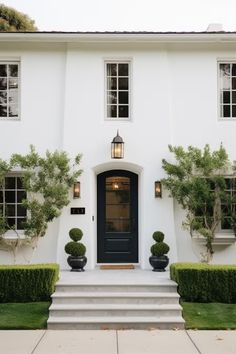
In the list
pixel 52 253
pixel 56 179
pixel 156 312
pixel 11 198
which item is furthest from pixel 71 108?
pixel 156 312

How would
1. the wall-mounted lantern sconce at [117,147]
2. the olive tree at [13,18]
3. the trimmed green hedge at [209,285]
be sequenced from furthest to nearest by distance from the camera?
the olive tree at [13,18] → the wall-mounted lantern sconce at [117,147] → the trimmed green hedge at [209,285]

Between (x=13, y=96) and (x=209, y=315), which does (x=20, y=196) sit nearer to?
(x=13, y=96)

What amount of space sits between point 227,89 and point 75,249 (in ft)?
18.7

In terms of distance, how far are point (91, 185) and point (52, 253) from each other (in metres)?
1.97

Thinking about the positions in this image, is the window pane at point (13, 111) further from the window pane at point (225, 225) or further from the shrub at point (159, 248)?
the window pane at point (225, 225)

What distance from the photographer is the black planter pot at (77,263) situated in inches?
471

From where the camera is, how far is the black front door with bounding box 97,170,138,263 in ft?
43.5

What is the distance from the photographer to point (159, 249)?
12.0 metres

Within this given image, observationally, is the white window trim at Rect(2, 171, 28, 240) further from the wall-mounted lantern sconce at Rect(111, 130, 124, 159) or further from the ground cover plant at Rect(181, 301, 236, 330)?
the ground cover plant at Rect(181, 301, 236, 330)

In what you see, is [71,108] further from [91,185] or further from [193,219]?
[193,219]

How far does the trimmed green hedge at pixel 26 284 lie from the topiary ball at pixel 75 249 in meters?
1.74
